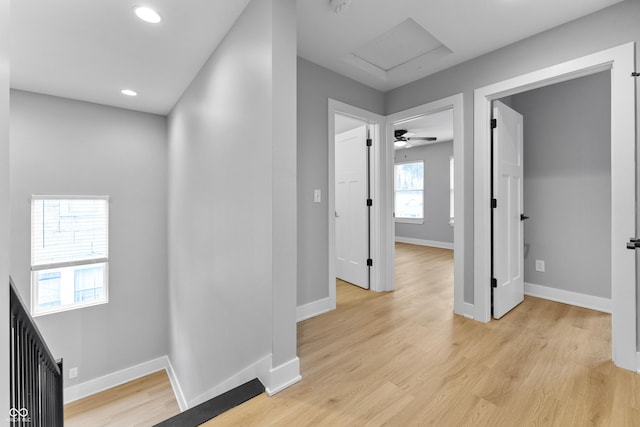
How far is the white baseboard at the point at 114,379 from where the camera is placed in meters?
3.74

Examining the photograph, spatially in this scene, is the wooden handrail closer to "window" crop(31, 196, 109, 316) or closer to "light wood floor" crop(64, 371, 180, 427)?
"light wood floor" crop(64, 371, 180, 427)

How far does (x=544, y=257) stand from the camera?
10.3ft

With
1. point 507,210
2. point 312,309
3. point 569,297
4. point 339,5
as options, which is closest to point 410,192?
point 569,297

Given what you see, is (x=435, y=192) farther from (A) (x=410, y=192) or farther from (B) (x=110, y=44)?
(B) (x=110, y=44)

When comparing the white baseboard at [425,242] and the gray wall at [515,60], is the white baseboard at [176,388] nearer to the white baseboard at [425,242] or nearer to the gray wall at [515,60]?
the gray wall at [515,60]

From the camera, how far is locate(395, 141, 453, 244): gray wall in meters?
6.58

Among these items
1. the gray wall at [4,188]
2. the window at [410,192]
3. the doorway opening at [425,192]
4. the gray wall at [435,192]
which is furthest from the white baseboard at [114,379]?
the window at [410,192]

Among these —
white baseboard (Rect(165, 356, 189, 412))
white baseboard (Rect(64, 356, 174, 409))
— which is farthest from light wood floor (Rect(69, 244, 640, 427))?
white baseboard (Rect(64, 356, 174, 409))

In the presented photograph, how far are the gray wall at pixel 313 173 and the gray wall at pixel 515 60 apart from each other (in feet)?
2.97

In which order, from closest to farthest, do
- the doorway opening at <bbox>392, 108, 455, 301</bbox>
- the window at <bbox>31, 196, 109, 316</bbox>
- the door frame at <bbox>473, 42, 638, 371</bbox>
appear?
1. the door frame at <bbox>473, 42, 638, 371</bbox>
2. the window at <bbox>31, 196, 109, 316</bbox>
3. the doorway opening at <bbox>392, 108, 455, 301</bbox>

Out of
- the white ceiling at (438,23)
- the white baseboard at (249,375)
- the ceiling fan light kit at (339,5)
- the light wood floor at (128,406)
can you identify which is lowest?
the light wood floor at (128,406)

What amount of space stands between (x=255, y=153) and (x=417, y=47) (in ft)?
6.18

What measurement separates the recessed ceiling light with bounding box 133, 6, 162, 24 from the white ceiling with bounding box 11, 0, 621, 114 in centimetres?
4

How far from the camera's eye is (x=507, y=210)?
2.68 metres
